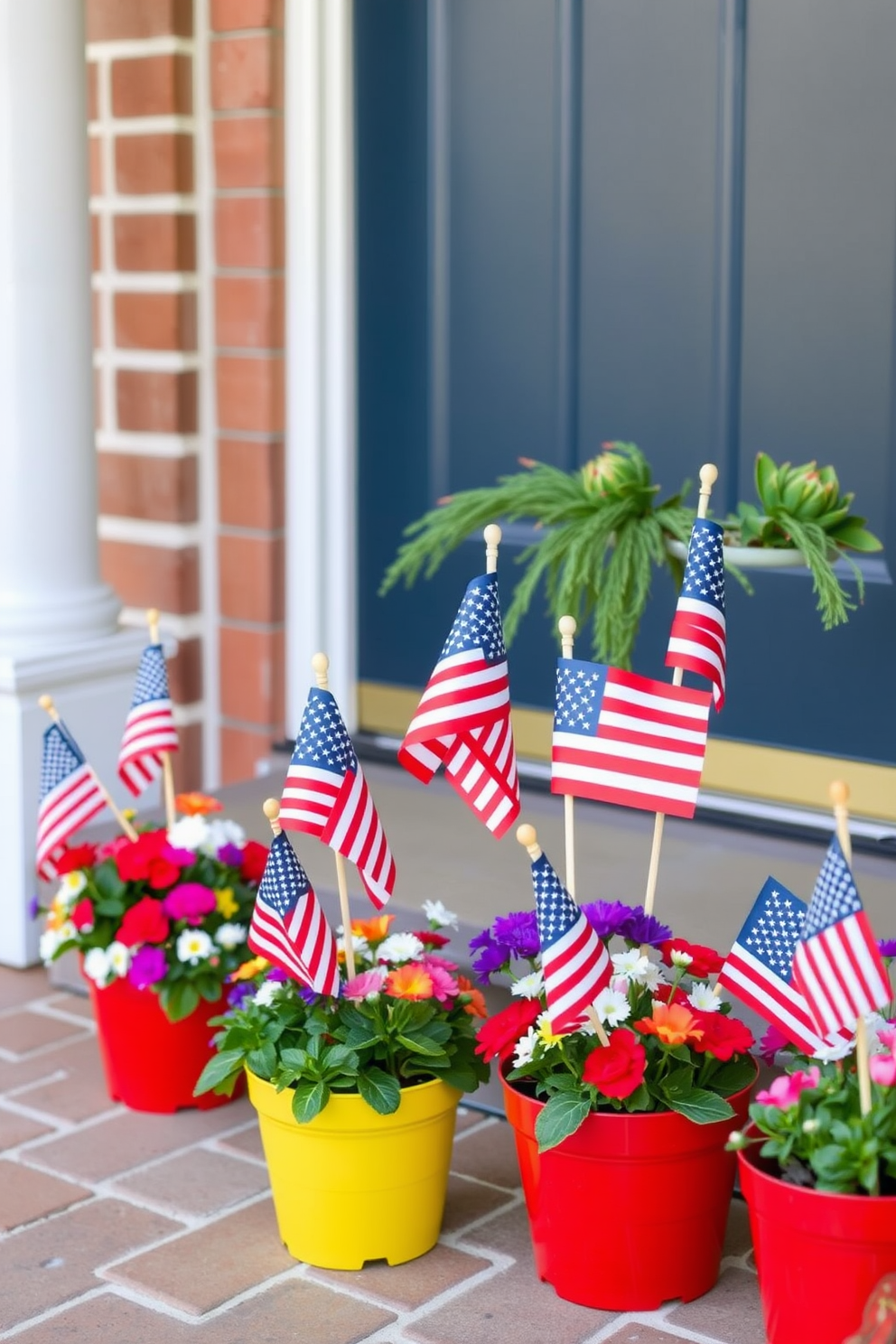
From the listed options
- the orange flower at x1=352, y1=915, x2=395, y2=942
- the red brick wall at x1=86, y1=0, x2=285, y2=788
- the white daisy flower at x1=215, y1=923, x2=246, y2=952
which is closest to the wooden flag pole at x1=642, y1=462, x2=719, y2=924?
the orange flower at x1=352, y1=915, x2=395, y2=942

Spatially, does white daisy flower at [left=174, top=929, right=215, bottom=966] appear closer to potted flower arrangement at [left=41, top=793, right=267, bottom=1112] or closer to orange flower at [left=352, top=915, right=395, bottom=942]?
potted flower arrangement at [left=41, top=793, right=267, bottom=1112]

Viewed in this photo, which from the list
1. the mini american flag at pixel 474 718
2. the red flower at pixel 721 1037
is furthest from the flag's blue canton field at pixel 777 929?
the mini american flag at pixel 474 718

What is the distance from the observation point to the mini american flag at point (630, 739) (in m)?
2.24

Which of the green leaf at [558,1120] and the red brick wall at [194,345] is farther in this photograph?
the red brick wall at [194,345]

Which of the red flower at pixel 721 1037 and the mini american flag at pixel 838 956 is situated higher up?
the mini american flag at pixel 838 956

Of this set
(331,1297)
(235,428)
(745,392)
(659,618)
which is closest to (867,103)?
(745,392)

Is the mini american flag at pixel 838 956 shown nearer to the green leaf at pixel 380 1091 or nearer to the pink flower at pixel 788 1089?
the pink flower at pixel 788 1089

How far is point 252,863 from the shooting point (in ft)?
9.62

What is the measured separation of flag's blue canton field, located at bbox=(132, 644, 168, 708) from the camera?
2.94 m

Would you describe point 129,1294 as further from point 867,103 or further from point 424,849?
point 867,103

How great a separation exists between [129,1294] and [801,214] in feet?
6.68

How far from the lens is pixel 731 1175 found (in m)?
2.30

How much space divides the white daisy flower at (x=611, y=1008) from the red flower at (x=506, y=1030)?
0.34 feet

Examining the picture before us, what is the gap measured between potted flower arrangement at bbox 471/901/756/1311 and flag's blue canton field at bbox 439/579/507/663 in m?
0.39
